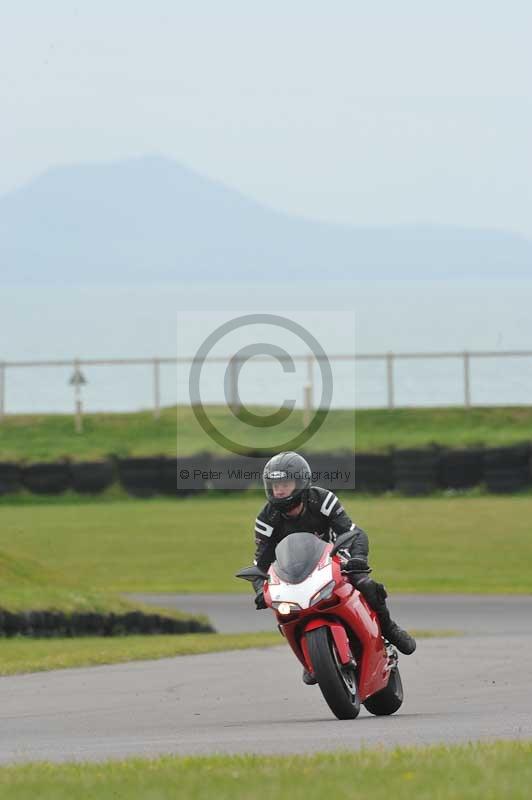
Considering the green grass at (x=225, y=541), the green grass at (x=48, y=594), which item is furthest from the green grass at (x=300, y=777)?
the green grass at (x=225, y=541)

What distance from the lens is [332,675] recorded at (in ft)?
31.3

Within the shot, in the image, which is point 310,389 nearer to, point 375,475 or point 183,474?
point 183,474

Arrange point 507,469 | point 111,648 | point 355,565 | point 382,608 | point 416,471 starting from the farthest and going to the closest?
point 416,471, point 507,469, point 111,648, point 382,608, point 355,565

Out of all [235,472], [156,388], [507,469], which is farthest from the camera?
[156,388]

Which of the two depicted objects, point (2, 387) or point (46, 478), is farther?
point (2, 387)

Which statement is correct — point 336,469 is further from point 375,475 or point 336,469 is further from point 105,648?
Result: point 105,648

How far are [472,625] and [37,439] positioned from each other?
24.6m

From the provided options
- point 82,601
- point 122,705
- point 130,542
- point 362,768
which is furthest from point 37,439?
point 362,768

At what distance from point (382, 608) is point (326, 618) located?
0.60m

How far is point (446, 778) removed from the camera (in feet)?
22.0

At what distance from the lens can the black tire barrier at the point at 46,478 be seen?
35938mm

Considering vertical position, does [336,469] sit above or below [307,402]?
below

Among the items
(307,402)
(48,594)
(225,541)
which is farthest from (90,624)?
(307,402)

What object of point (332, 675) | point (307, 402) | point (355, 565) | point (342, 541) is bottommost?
point (332, 675)
